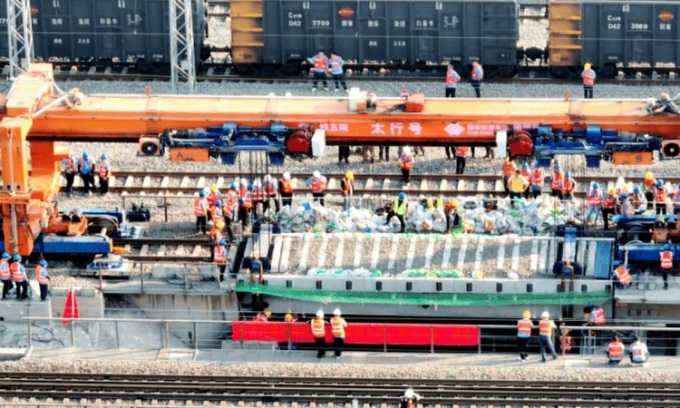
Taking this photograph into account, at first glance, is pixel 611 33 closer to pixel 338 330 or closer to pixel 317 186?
pixel 317 186

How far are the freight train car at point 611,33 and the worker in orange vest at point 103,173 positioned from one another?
14.0m

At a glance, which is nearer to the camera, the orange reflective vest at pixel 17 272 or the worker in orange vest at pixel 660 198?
the orange reflective vest at pixel 17 272

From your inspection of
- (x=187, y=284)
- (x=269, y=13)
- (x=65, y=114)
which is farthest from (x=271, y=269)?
(x=269, y=13)

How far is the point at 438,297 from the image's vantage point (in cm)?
5459

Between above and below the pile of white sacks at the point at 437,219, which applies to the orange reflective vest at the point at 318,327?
below

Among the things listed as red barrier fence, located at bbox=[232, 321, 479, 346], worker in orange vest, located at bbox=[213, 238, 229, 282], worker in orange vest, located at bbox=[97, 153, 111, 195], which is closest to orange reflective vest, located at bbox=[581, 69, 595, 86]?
worker in orange vest, located at bbox=[97, 153, 111, 195]

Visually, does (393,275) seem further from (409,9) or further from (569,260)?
(409,9)

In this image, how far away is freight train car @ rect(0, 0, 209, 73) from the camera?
6812 centimetres

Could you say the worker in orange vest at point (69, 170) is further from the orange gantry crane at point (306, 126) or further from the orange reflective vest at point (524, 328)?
the orange reflective vest at point (524, 328)

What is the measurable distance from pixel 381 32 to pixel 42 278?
1626 cm

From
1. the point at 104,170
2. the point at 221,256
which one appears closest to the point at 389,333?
the point at 221,256

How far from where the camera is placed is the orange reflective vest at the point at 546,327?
171 ft

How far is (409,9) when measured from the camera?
67.4 meters

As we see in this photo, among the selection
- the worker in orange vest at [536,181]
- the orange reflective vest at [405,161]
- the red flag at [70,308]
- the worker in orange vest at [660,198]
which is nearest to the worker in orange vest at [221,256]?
the red flag at [70,308]
